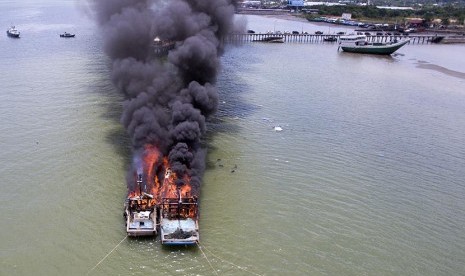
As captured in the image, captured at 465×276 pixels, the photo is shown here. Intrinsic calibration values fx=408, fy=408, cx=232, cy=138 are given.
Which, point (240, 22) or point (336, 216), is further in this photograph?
point (240, 22)

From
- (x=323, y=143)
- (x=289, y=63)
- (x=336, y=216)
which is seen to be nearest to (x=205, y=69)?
(x=323, y=143)

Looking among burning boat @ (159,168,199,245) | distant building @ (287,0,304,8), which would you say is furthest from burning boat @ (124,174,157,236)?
distant building @ (287,0,304,8)

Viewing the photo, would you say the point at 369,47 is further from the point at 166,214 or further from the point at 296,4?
the point at 296,4

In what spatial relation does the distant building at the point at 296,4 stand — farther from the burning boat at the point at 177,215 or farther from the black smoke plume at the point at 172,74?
the burning boat at the point at 177,215

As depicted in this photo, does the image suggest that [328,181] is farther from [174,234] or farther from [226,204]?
[174,234]

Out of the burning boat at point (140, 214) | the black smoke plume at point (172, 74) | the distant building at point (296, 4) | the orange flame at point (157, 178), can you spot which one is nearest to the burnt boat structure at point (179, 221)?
the burning boat at point (140, 214)

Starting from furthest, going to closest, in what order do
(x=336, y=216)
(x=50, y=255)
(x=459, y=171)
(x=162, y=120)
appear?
1. (x=459, y=171)
2. (x=162, y=120)
3. (x=336, y=216)
4. (x=50, y=255)

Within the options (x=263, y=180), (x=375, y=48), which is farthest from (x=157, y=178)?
(x=375, y=48)
